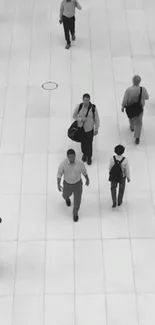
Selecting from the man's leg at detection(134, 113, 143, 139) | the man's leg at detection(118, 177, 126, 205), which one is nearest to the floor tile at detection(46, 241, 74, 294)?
the man's leg at detection(118, 177, 126, 205)

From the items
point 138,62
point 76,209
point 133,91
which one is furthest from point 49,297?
point 138,62

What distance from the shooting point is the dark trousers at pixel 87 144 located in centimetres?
870

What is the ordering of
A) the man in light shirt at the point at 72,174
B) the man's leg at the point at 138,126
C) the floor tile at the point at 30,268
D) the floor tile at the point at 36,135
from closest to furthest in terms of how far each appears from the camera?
the floor tile at the point at 30,268 → the man in light shirt at the point at 72,174 → the man's leg at the point at 138,126 → the floor tile at the point at 36,135

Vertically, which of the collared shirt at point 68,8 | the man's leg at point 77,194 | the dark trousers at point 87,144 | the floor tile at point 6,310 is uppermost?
the collared shirt at point 68,8

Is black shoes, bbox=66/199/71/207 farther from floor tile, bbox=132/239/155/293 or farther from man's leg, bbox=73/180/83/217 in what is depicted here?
floor tile, bbox=132/239/155/293

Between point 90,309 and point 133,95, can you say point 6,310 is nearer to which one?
point 90,309

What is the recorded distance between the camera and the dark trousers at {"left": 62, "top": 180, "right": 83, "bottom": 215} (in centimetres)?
767

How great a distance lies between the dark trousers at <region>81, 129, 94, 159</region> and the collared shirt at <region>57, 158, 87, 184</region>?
1.26m

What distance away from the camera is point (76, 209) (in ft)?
26.1

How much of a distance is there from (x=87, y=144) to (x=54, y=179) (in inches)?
32.2

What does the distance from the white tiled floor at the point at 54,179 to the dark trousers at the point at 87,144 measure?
29 centimetres

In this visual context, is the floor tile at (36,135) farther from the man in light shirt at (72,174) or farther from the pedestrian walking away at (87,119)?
the man in light shirt at (72,174)

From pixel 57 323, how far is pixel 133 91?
416 cm

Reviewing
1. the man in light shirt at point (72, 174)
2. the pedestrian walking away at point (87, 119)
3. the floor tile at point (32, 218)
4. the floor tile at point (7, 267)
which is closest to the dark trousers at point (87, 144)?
the pedestrian walking away at point (87, 119)
